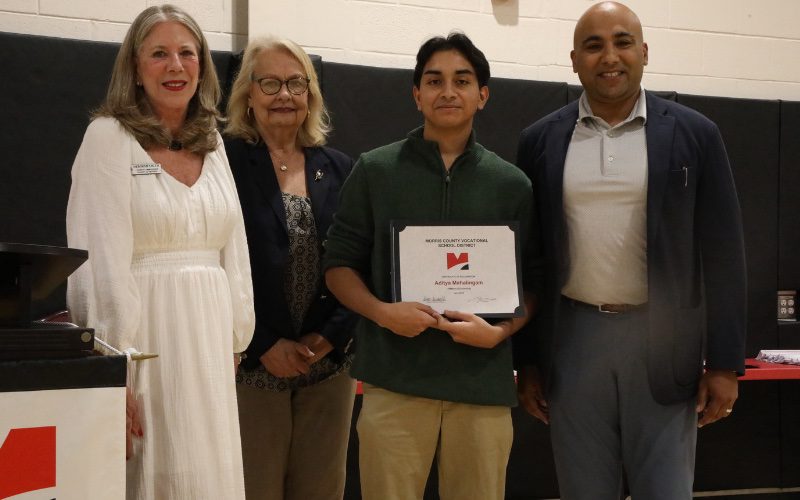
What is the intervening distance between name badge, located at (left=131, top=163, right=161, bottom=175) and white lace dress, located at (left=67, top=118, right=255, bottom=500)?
0.01 metres

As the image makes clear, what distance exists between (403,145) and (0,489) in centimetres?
144

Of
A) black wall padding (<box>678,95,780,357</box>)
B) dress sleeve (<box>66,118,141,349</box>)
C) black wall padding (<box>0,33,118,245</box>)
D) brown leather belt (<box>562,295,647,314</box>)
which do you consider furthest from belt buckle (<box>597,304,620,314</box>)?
black wall padding (<box>678,95,780,357</box>)

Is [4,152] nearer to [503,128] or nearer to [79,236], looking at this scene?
[79,236]

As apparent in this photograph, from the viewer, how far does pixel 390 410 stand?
7.59 feet

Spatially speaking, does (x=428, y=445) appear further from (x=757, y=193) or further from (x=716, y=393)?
(x=757, y=193)

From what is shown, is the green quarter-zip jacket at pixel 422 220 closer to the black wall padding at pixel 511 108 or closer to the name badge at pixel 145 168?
the name badge at pixel 145 168

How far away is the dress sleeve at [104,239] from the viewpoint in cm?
211

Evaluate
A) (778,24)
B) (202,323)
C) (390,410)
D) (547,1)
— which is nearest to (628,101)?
(390,410)

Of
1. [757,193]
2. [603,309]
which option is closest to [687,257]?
[603,309]

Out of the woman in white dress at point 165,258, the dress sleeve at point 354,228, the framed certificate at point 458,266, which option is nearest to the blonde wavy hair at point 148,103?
the woman in white dress at point 165,258

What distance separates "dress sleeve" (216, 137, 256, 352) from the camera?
243 centimetres

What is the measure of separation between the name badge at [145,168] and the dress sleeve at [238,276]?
23cm

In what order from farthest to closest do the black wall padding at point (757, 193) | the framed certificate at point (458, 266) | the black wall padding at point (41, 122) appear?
the black wall padding at point (757, 193) < the black wall padding at point (41, 122) < the framed certificate at point (458, 266)
